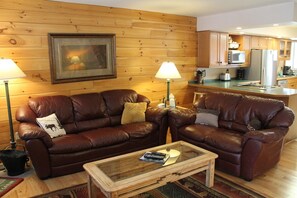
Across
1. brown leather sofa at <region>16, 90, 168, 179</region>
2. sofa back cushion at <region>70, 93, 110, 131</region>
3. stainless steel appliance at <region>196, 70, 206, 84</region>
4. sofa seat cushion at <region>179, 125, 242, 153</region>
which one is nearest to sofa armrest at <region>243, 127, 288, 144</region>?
sofa seat cushion at <region>179, 125, 242, 153</region>

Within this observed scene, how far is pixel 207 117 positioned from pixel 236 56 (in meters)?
2.58

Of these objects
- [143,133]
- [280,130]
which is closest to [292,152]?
[280,130]

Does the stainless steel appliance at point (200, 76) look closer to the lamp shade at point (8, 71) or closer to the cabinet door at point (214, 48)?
the cabinet door at point (214, 48)

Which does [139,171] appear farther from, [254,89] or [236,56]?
[236,56]

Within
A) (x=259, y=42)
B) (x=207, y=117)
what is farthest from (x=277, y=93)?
(x=259, y=42)

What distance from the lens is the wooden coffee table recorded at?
83.0 inches

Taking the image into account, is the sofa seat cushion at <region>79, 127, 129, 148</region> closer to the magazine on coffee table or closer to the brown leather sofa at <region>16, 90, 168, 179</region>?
the brown leather sofa at <region>16, 90, 168, 179</region>

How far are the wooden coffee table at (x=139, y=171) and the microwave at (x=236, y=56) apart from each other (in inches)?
135

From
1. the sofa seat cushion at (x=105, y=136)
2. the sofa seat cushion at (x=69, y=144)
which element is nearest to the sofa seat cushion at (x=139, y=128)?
Result: the sofa seat cushion at (x=105, y=136)

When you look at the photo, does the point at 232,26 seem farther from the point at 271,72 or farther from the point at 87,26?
the point at 87,26

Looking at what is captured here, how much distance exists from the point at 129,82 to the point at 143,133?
130cm

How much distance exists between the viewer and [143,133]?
3670 millimetres

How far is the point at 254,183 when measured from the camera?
2904 mm

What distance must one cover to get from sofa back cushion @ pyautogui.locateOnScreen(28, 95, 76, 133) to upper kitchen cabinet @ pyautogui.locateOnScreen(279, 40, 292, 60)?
6.51 meters
